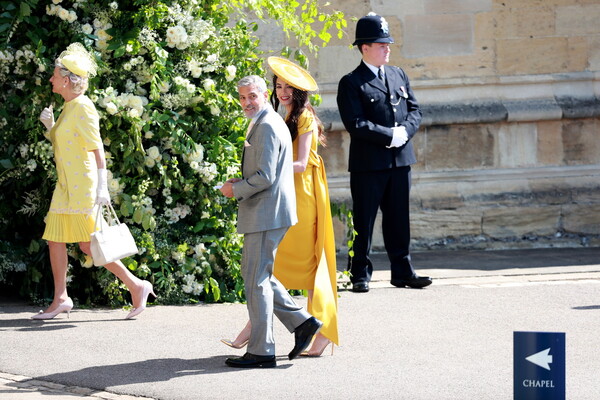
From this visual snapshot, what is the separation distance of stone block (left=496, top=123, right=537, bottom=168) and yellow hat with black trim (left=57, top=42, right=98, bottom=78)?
16.6 feet

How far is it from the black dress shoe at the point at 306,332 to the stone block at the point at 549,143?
582 cm

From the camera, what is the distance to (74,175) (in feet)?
26.3

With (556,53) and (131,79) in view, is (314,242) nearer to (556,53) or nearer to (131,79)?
(131,79)

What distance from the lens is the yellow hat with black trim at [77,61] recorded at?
7934 millimetres

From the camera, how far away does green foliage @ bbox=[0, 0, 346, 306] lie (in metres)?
8.71

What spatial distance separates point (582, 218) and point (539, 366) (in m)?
7.45

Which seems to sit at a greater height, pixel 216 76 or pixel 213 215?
pixel 216 76

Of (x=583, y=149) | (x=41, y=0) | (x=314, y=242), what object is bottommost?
(x=314, y=242)

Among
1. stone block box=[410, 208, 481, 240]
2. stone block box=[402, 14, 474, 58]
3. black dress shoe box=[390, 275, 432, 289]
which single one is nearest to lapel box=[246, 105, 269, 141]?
black dress shoe box=[390, 275, 432, 289]

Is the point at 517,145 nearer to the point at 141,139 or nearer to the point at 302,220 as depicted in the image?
the point at 141,139

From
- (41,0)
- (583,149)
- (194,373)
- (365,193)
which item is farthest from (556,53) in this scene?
(194,373)

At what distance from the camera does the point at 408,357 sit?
23.3 feet

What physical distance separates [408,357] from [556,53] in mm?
5895

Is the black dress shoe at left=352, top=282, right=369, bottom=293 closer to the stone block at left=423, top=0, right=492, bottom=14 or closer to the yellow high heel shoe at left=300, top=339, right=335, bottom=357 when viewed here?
the yellow high heel shoe at left=300, top=339, right=335, bottom=357
